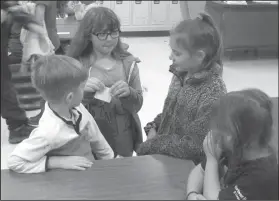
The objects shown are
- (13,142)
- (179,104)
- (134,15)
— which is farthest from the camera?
(134,15)

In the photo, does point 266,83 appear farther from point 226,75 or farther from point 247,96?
point 247,96

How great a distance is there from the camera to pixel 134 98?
1.47m

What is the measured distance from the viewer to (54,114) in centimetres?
Answer: 115

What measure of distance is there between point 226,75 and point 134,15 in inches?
78.8

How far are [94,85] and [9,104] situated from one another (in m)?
1.48

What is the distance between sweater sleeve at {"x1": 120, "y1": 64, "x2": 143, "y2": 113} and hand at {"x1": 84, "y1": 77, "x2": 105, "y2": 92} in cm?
11

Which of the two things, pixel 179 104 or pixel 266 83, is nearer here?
pixel 179 104

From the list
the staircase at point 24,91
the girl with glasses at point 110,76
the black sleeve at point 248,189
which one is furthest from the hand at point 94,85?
the staircase at point 24,91

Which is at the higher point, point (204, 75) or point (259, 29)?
point (204, 75)

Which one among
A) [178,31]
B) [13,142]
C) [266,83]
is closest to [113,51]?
[178,31]

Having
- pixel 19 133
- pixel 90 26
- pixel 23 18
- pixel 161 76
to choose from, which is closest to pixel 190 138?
pixel 90 26

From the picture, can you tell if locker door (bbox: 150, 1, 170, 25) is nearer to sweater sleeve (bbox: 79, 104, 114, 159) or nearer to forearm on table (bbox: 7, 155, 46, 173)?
sweater sleeve (bbox: 79, 104, 114, 159)

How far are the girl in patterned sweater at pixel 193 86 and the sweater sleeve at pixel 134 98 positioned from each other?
0.21 meters

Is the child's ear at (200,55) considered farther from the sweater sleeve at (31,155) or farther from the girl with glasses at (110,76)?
the sweater sleeve at (31,155)
